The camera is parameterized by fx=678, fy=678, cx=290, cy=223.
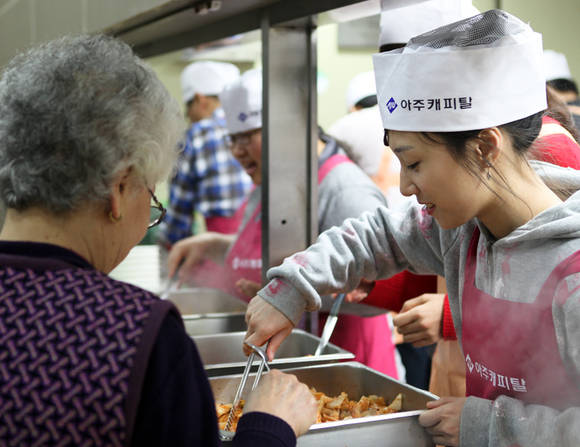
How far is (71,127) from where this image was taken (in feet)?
2.49

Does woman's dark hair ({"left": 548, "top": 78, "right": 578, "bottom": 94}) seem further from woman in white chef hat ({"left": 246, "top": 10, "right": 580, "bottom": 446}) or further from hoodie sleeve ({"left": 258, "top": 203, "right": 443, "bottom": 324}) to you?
woman in white chef hat ({"left": 246, "top": 10, "right": 580, "bottom": 446})

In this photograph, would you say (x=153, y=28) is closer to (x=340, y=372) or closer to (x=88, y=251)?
(x=340, y=372)

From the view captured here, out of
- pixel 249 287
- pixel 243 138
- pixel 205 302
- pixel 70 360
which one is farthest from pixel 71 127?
pixel 205 302

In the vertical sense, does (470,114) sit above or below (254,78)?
below

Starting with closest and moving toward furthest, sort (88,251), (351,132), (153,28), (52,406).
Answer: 1. (52,406)
2. (88,251)
3. (153,28)
4. (351,132)

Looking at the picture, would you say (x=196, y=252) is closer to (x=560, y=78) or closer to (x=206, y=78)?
(x=560, y=78)

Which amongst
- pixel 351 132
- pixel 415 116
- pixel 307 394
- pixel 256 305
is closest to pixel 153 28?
pixel 351 132

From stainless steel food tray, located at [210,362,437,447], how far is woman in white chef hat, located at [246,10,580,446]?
0.04 m

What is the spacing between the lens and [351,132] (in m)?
2.65

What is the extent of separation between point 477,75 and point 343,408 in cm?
70

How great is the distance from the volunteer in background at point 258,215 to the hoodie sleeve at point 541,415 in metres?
0.99

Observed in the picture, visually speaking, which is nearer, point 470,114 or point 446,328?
point 470,114

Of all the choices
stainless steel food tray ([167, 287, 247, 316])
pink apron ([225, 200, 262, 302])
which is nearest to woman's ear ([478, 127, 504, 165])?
pink apron ([225, 200, 262, 302])

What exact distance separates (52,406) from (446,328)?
0.98 metres
